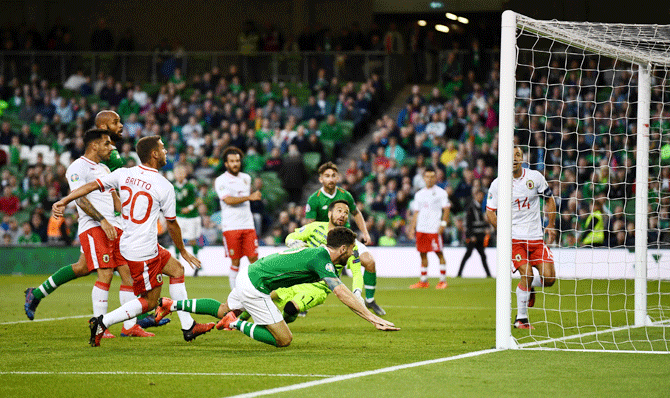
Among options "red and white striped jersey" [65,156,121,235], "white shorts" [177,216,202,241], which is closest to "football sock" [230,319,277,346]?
"red and white striped jersey" [65,156,121,235]

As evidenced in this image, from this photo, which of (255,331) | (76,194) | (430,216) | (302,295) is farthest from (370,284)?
(430,216)

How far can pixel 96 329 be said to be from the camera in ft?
24.9

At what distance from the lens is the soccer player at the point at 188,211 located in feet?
59.6

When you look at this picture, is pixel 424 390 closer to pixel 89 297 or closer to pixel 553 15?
pixel 89 297

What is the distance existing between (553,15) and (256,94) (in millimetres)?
8305

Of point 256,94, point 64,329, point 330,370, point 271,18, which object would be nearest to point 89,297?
point 64,329

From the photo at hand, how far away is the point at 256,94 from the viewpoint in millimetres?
25125

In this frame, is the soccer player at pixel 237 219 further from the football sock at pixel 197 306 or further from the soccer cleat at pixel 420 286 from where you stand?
the football sock at pixel 197 306

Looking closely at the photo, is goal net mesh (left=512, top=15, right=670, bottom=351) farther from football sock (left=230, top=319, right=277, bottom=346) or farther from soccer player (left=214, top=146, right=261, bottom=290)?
soccer player (left=214, top=146, right=261, bottom=290)

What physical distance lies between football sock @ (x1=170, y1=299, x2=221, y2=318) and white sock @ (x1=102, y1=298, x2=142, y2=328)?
0.30 m

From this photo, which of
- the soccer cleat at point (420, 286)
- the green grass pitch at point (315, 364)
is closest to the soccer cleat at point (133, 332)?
the green grass pitch at point (315, 364)

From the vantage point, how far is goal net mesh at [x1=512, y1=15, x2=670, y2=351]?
336 inches

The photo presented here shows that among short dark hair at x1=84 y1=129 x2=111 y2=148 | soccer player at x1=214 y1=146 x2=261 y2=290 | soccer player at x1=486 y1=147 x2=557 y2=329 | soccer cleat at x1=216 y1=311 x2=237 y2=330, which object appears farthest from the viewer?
soccer player at x1=214 y1=146 x2=261 y2=290

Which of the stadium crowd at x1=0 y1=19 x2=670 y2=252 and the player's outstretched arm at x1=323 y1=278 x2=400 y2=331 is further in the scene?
the stadium crowd at x1=0 y1=19 x2=670 y2=252
